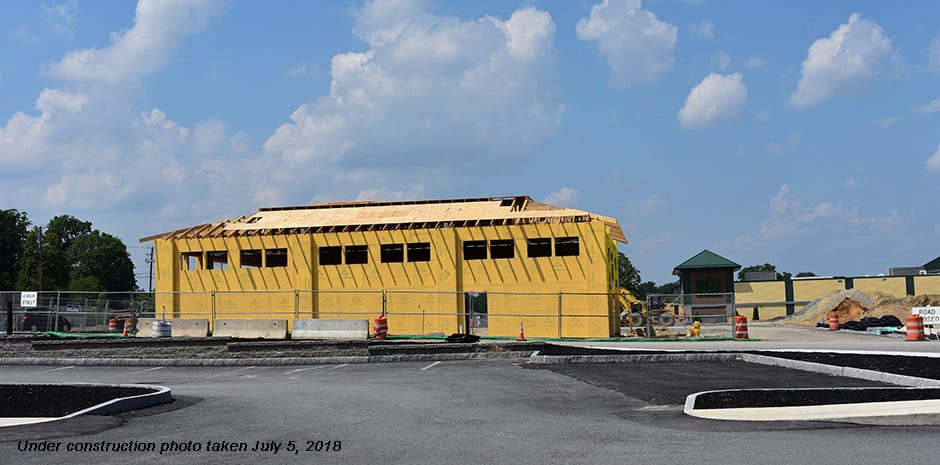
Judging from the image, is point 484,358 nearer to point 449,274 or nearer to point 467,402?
point 467,402

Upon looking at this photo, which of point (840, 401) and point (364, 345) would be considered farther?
point (364, 345)

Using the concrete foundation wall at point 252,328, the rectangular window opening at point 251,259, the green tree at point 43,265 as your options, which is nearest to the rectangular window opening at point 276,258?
the rectangular window opening at point 251,259

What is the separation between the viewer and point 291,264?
47.3 m

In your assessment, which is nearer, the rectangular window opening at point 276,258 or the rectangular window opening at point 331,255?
the rectangular window opening at point 331,255

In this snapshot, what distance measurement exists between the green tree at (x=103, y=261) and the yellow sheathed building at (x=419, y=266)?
8627 cm

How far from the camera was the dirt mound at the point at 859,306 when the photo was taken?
187 ft

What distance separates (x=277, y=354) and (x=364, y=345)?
253 centimetres

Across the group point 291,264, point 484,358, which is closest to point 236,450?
point 484,358

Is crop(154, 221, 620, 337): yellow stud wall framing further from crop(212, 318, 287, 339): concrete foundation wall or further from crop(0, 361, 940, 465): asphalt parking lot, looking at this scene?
crop(0, 361, 940, 465): asphalt parking lot

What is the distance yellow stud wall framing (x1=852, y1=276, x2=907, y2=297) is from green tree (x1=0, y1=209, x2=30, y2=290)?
95.8m

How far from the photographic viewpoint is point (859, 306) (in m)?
60.8

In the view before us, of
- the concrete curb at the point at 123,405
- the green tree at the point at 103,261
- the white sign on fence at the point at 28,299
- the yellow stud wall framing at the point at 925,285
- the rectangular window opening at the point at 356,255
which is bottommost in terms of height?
the concrete curb at the point at 123,405

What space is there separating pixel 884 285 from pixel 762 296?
428 inches

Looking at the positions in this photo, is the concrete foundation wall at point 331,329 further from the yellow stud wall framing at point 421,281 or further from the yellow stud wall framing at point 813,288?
the yellow stud wall framing at point 813,288
